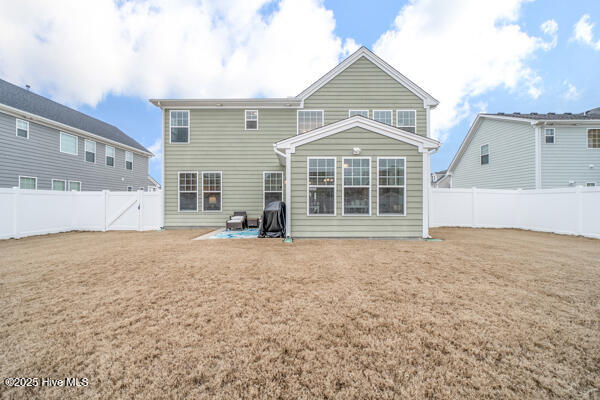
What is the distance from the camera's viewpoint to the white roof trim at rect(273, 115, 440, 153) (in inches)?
269

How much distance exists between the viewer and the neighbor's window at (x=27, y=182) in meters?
9.98

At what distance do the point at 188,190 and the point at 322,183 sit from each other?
6.59 metres

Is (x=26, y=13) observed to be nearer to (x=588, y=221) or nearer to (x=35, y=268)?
(x=35, y=268)

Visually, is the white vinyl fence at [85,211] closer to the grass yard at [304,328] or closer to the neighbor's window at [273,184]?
the grass yard at [304,328]

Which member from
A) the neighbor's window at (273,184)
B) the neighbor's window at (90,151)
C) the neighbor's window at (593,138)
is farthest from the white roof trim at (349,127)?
the neighbor's window at (90,151)

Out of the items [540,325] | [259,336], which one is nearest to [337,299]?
[259,336]

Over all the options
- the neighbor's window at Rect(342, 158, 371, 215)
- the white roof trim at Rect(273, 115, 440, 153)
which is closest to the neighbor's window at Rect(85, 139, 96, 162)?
the white roof trim at Rect(273, 115, 440, 153)

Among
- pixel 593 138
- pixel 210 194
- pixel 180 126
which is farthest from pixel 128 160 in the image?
pixel 593 138

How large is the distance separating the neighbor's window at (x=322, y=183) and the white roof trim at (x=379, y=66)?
15.0 feet

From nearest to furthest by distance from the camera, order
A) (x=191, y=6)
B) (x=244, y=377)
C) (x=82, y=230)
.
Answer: (x=244, y=377)
(x=82, y=230)
(x=191, y=6)

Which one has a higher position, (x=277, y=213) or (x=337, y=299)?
(x=277, y=213)

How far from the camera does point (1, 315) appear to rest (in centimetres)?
245

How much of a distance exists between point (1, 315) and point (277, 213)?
583cm

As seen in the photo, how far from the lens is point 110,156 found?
14508 millimetres
